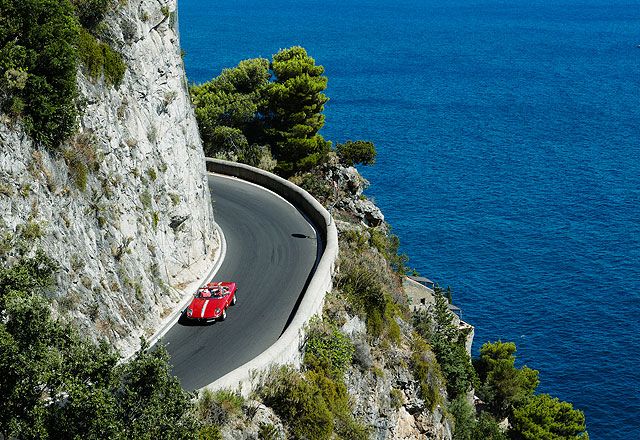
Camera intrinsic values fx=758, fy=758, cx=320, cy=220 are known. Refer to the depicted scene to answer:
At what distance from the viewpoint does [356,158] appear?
2436 inches

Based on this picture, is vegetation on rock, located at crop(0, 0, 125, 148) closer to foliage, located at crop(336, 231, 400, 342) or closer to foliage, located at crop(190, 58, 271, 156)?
foliage, located at crop(336, 231, 400, 342)

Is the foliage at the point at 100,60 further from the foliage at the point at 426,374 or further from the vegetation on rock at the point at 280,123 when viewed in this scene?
the vegetation on rock at the point at 280,123

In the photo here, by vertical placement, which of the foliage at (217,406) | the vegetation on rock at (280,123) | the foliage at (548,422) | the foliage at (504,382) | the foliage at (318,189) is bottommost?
the foliage at (217,406)

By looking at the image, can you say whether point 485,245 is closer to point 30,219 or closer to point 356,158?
point 356,158

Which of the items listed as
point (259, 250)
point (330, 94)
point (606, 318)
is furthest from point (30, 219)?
point (330, 94)

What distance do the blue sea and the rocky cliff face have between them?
40978 mm

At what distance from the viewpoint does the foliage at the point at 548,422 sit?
56156 mm

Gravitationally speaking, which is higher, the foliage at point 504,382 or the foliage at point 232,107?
the foliage at point 232,107

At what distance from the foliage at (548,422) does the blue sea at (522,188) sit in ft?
16.9

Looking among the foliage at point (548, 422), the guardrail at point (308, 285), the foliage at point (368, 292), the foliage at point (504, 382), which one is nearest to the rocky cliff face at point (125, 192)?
the guardrail at point (308, 285)

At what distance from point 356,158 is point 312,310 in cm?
3076

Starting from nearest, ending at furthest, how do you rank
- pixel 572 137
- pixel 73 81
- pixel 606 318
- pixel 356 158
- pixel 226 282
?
pixel 73 81
pixel 226 282
pixel 356 158
pixel 606 318
pixel 572 137

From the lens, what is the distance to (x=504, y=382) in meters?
62.2

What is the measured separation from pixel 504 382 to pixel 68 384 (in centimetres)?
5020
